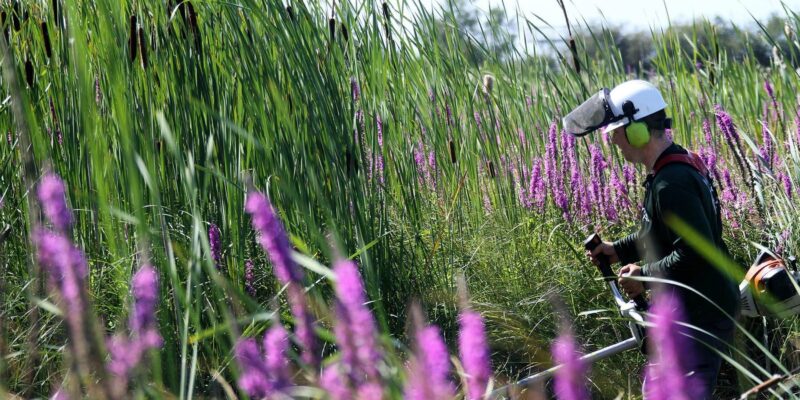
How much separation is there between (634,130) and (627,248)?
38 cm

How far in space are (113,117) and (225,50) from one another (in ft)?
1.16

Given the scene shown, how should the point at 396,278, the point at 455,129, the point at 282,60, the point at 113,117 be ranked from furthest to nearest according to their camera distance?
the point at 455,129
the point at 396,278
the point at 282,60
the point at 113,117

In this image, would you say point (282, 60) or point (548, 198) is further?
point (548, 198)

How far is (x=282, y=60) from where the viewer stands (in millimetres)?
2500

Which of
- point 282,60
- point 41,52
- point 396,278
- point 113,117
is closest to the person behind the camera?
point 113,117

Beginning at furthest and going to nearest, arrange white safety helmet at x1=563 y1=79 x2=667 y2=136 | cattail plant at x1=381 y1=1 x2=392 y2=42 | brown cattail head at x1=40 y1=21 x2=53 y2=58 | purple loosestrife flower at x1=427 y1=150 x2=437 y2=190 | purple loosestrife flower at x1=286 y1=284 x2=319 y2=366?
1. purple loosestrife flower at x1=427 y1=150 x2=437 y2=190
2. cattail plant at x1=381 y1=1 x2=392 y2=42
3. white safety helmet at x1=563 y1=79 x2=667 y2=136
4. brown cattail head at x1=40 y1=21 x2=53 y2=58
5. purple loosestrife flower at x1=286 y1=284 x2=319 y2=366

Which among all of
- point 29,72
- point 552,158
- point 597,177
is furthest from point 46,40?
point 597,177

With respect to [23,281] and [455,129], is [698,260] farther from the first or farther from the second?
[23,281]

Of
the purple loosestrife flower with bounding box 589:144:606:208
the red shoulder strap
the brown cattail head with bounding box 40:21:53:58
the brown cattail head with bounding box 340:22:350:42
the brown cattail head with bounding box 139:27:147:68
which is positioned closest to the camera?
the brown cattail head with bounding box 139:27:147:68

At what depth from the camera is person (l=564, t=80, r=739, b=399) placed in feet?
8.19

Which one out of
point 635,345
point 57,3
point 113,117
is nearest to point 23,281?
point 113,117

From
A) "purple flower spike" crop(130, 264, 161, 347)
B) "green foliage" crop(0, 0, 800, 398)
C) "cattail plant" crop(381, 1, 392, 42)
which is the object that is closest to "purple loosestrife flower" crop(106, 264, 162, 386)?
"purple flower spike" crop(130, 264, 161, 347)

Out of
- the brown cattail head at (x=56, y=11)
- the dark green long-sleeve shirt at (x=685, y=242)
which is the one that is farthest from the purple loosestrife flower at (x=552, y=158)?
the brown cattail head at (x=56, y=11)

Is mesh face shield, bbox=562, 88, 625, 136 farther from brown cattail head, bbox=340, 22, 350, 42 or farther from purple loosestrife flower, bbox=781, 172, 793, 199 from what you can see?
purple loosestrife flower, bbox=781, 172, 793, 199
